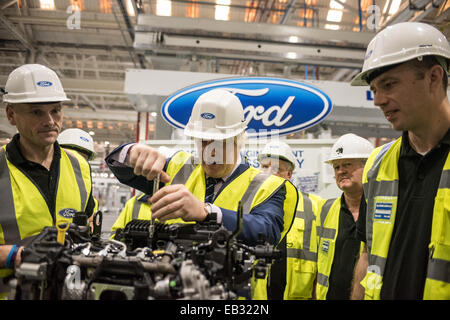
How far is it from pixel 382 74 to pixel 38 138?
6.02 ft

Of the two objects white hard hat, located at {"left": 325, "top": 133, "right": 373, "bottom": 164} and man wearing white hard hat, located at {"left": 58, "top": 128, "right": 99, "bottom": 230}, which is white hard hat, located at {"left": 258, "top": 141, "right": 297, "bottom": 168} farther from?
man wearing white hard hat, located at {"left": 58, "top": 128, "right": 99, "bottom": 230}

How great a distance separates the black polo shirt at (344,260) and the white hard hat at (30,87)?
2197mm

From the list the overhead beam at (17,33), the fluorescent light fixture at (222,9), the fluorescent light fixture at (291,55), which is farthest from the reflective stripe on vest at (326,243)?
the overhead beam at (17,33)

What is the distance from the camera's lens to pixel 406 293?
1.32 meters

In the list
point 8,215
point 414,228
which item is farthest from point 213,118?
point 8,215

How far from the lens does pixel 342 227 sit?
104 inches

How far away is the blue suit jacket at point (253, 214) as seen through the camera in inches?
47.9

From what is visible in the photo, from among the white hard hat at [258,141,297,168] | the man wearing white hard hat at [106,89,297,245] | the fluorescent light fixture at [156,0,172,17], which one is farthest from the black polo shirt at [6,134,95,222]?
the fluorescent light fixture at [156,0,172,17]

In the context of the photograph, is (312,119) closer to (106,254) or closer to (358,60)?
(358,60)

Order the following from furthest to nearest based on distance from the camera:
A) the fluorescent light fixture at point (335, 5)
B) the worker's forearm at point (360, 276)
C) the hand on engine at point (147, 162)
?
1. the fluorescent light fixture at point (335, 5)
2. the worker's forearm at point (360, 276)
3. the hand on engine at point (147, 162)

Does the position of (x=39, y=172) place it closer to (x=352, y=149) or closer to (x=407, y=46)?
(x=407, y=46)

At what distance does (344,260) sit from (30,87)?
2.39 metres

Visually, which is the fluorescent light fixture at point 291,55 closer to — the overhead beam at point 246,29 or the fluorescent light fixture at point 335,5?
the overhead beam at point 246,29
